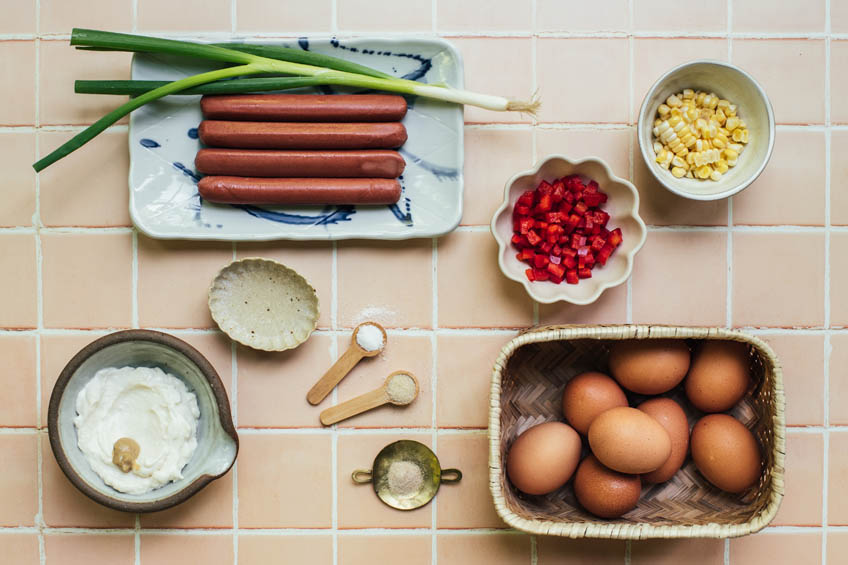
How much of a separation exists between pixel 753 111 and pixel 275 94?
2.55 ft

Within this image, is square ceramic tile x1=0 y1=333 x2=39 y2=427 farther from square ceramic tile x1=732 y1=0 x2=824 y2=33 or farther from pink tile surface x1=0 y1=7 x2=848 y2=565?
square ceramic tile x1=732 y1=0 x2=824 y2=33

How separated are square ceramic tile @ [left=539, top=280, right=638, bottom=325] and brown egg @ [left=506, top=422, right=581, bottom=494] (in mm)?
190

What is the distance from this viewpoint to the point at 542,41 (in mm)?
1142

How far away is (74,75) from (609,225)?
3.10 feet

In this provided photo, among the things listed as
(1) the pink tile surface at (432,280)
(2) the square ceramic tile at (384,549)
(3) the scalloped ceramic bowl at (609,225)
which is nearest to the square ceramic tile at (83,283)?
(1) the pink tile surface at (432,280)

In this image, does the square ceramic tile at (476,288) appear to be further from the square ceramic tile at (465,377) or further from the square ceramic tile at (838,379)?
the square ceramic tile at (838,379)

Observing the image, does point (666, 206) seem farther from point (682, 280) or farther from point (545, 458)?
point (545, 458)

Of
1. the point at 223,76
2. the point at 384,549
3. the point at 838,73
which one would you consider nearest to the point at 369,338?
the point at 384,549

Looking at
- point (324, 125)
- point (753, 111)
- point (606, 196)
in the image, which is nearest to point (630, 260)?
point (606, 196)

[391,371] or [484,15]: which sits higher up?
[484,15]

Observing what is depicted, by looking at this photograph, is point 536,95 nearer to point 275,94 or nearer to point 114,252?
point 275,94

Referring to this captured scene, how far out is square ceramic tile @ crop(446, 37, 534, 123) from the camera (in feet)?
3.75

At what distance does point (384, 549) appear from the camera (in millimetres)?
1172

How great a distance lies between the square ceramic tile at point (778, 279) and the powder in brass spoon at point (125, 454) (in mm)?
1029
